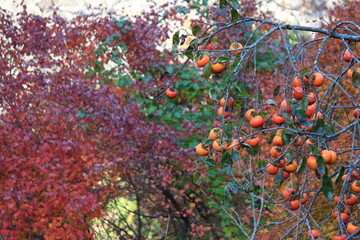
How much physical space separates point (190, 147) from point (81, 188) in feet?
6.17

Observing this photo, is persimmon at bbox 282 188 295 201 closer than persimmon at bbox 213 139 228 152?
No

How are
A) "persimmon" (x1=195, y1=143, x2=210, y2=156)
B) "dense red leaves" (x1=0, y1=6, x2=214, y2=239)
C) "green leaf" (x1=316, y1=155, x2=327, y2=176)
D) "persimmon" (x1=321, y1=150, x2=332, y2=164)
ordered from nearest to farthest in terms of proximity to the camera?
1. "green leaf" (x1=316, y1=155, x2=327, y2=176)
2. "persimmon" (x1=321, y1=150, x2=332, y2=164)
3. "persimmon" (x1=195, y1=143, x2=210, y2=156)
4. "dense red leaves" (x1=0, y1=6, x2=214, y2=239)

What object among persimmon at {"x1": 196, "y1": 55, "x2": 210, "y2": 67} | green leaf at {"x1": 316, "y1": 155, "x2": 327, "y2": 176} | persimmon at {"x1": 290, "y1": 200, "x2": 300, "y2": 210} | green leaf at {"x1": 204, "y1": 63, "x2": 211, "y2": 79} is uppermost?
persimmon at {"x1": 196, "y1": 55, "x2": 210, "y2": 67}

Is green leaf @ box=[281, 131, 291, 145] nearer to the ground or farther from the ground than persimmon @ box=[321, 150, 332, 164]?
farther from the ground

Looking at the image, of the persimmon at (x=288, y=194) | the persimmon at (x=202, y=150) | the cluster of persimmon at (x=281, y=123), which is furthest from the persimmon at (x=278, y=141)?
the persimmon at (x=288, y=194)

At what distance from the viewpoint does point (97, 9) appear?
26.8 ft

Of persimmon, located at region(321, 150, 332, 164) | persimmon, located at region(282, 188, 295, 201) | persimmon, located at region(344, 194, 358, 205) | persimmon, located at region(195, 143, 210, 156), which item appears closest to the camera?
persimmon, located at region(321, 150, 332, 164)

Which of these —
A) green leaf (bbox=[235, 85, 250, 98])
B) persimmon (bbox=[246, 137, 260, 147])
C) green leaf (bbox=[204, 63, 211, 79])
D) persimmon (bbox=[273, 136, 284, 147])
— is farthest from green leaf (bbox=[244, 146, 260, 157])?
green leaf (bbox=[204, 63, 211, 79])

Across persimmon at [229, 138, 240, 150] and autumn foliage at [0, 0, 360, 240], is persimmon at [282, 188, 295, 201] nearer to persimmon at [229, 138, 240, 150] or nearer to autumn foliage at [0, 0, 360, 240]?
autumn foliage at [0, 0, 360, 240]

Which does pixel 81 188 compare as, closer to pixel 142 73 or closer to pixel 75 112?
pixel 75 112

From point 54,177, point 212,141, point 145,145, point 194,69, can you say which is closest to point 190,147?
point 145,145

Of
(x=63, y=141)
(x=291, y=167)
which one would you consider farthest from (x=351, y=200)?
(x=63, y=141)

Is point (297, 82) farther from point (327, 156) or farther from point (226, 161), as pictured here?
point (226, 161)

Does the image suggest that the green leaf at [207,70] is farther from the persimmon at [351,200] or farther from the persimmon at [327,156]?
the persimmon at [351,200]
